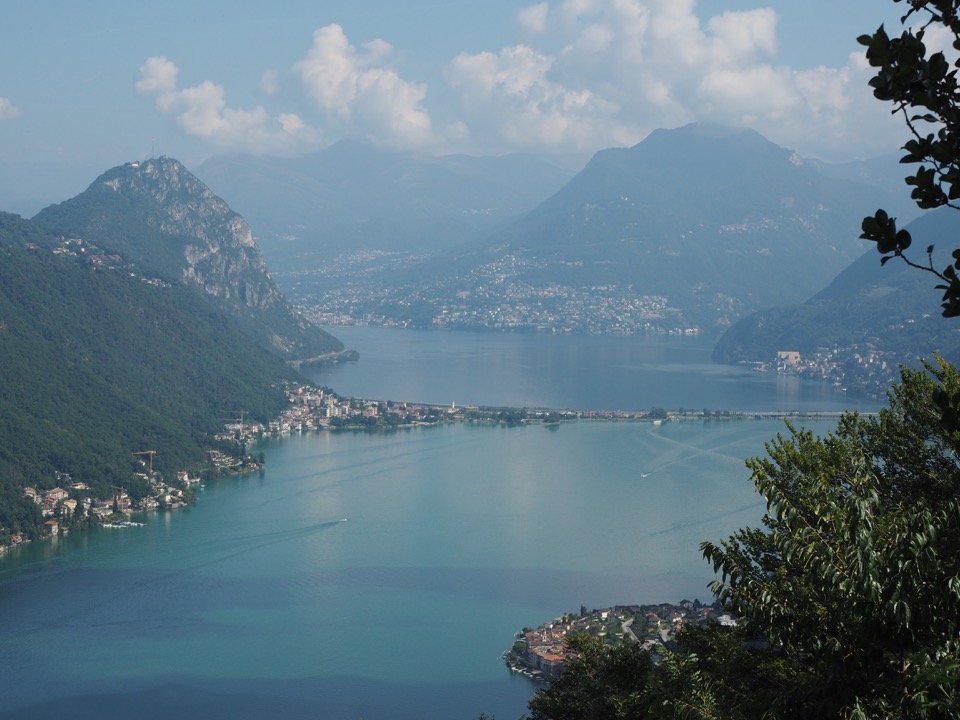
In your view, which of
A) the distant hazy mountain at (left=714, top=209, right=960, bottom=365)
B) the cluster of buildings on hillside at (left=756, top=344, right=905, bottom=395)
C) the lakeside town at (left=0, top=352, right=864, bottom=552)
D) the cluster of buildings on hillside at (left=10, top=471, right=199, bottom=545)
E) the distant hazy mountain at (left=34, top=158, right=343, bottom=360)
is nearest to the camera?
the cluster of buildings on hillside at (left=10, top=471, right=199, bottom=545)

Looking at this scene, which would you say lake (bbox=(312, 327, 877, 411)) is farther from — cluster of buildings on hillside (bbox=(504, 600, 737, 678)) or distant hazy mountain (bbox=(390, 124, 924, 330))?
cluster of buildings on hillside (bbox=(504, 600, 737, 678))

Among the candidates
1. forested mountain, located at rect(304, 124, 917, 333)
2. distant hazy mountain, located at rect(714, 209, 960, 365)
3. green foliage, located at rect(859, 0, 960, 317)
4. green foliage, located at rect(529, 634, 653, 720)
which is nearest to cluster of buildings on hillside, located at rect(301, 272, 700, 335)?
forested mountain, located at rect(304, 124, 917, 333)

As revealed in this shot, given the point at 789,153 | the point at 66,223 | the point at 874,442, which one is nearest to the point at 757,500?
the point at 874,442

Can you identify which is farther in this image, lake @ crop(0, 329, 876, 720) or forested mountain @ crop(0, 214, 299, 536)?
forested mountain @ crop(0, 214, 299, 536)

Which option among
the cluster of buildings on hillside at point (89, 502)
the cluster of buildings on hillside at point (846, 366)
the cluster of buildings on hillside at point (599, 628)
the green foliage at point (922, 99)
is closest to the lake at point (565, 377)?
the cluster of buildings on hillside at point (846, 366)

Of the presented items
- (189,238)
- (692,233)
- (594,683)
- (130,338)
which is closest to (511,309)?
(692,233)

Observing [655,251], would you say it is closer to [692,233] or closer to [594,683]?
[692,233]
